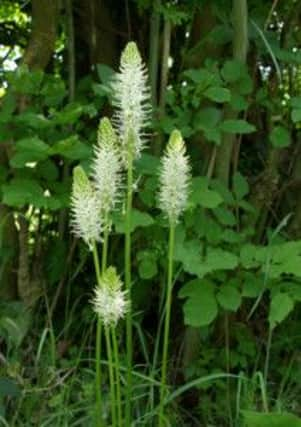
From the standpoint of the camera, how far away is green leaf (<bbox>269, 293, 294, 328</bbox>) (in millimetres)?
2382

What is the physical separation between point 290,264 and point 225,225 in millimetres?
500

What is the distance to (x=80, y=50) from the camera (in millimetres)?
3492

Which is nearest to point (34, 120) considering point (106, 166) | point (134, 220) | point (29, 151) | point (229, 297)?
point (29, 151)

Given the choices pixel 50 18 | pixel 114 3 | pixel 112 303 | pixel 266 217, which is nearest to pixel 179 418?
pixel 266 217

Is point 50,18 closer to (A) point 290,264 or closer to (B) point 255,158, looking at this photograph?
(B) point 255,158

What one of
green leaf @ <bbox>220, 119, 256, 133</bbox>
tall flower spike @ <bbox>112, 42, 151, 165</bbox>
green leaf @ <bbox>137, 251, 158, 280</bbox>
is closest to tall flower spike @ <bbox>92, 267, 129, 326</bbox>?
tall flower spike @ <bbox>112, 42, 151, 165</bbox>

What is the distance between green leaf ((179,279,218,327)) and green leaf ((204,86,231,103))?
563 millimetres

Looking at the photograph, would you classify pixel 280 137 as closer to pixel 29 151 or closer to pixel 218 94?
pixel 218 94

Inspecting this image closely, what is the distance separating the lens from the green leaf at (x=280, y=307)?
7.82ft

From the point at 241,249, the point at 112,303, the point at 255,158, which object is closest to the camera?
the point at 112,303

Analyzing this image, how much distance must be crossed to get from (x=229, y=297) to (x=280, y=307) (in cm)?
18

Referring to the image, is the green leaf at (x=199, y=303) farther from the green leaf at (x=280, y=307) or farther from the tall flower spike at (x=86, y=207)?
the tall flower spike at (x=86, y=207)

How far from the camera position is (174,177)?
167 cm

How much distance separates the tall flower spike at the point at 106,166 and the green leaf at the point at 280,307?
87 cm
